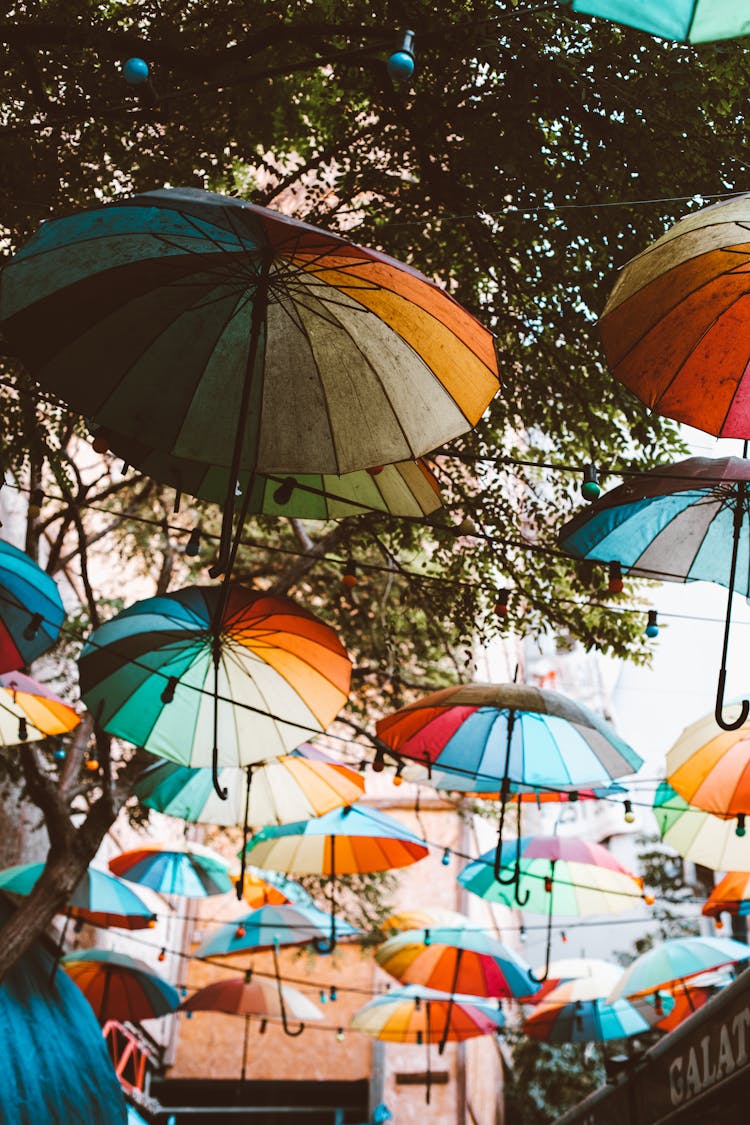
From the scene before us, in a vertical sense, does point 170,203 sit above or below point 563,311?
below

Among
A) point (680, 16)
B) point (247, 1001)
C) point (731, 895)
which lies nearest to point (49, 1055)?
point (247, 1001)

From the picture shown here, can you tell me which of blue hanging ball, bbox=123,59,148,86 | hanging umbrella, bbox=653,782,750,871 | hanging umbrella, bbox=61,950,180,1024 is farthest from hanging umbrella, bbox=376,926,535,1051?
blue hanging ball, bbox=123,59,148,86

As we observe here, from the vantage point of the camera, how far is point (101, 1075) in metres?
7.19

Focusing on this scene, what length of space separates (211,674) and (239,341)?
2398 millimetres

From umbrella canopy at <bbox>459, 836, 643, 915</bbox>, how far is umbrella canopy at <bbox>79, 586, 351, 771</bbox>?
4.06 meters

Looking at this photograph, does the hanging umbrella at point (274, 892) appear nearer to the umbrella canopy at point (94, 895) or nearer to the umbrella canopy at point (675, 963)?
the umbrella canopy at point (94, 895)

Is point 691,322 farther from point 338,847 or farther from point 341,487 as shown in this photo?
point 338,847

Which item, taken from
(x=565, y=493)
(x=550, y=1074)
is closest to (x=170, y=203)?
(x=565, y=493)

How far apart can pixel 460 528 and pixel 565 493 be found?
2.43 metres

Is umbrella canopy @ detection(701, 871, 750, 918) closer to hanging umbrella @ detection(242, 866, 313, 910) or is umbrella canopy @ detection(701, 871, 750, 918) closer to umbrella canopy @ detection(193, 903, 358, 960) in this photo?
umbrella canopy @ detection(193, 903, 358, 960)

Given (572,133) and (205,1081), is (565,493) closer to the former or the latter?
(572,133)

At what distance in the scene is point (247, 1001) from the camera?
11.2m

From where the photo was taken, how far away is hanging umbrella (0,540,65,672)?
5.09 metres

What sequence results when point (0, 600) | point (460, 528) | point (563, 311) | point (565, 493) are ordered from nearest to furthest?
point (460, 528)
point (0, 600)
point (563, 311)
point (565, 493)
